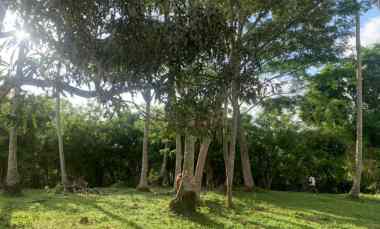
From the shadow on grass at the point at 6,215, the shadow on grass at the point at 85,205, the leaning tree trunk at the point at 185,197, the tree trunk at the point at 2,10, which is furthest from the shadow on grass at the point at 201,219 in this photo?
the tree trunk at the point at 2,10

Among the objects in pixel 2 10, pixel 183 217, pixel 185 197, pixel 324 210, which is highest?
pixel 2 10

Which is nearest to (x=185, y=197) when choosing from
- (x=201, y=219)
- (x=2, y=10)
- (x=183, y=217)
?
(x=183, y=217)

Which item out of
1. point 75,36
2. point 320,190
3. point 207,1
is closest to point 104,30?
point 75,36

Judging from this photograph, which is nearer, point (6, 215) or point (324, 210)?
point (6, 215)

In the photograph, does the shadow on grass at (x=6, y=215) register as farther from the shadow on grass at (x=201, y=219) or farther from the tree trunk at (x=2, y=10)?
the tree trunk at (x=2, y=10)

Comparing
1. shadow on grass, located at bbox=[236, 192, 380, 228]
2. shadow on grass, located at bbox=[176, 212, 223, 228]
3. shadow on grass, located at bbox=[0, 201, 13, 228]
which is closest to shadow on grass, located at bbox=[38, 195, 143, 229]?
shadow on grass, located at bbox=[0, 201, 13, 228]

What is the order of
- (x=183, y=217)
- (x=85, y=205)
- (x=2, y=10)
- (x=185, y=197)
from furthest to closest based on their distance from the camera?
(x=85, y=205), (x=185, y=197), (x=183, y=217), (x=2, y=10)

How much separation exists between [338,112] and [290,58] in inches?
292

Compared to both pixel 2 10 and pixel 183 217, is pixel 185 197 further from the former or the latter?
pixel 2 10

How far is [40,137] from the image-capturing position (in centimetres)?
1672

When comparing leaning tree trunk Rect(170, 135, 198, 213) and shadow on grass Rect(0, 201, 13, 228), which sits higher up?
leaning tree trunk Rect(170, 135, 198, 213)

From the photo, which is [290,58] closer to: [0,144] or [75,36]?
[75,36]

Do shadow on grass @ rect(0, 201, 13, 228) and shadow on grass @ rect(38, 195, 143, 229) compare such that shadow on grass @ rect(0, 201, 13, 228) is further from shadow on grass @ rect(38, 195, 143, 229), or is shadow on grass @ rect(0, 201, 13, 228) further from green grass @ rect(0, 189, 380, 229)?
shadow on grass @ rect(38, 195, 143, 229)

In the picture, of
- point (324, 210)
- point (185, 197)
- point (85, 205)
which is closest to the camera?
point (185, 197)
